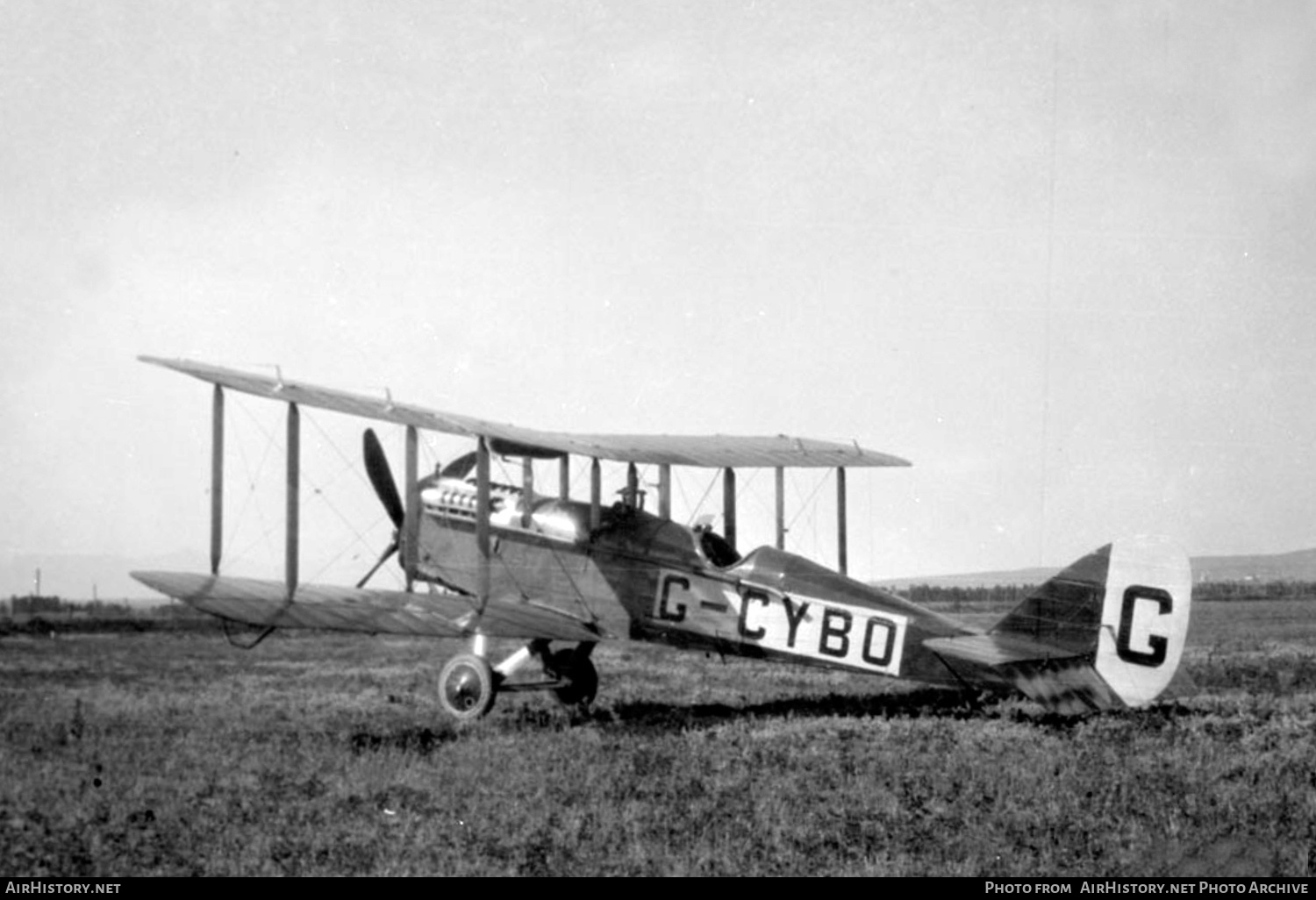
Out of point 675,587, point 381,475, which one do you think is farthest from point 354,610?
point 381,475

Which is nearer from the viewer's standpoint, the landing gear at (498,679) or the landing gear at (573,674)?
the landing gear at (498,679)

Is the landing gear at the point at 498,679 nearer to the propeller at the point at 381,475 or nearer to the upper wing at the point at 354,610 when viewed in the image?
the upper wing at the point at 354,610

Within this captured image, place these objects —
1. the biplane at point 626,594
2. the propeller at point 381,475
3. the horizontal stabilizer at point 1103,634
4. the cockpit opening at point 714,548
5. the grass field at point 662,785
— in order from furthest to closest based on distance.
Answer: the propeller at point 381,475 < the cockpit opening at point 714,548 < the biplane at point 626,594 < the horizontal stabilizer at point 1103,634 < the grass field at point 662,785

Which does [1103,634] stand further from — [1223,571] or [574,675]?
[1223,571]

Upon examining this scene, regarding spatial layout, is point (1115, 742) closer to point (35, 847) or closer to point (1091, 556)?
point (1091, 556)

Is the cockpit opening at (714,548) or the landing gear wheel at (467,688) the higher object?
the cockpit opening at (714,548)

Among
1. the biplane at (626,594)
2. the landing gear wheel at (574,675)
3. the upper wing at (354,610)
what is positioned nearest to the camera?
the biplane at (626,594)

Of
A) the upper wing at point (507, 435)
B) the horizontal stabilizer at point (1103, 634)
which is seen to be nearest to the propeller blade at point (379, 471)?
the upper wing at point (507, 435)
